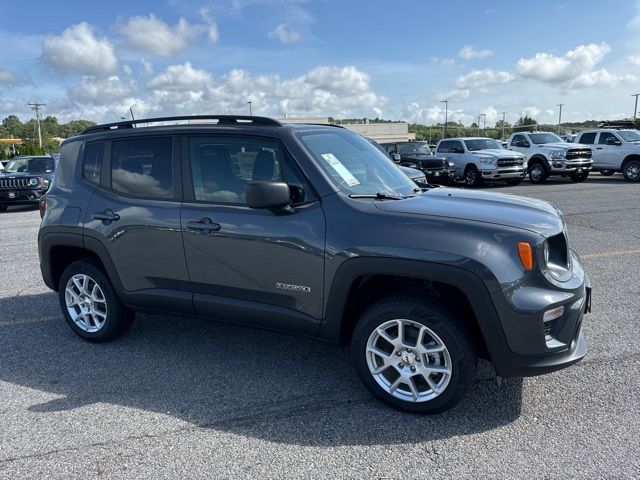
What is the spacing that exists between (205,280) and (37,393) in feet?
4.59

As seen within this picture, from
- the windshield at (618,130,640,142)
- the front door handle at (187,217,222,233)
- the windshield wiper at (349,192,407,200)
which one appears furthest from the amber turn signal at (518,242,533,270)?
the windshield at (618,130,640,142)

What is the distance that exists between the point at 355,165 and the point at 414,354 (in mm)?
1473

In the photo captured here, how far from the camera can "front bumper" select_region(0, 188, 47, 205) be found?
1485 cm

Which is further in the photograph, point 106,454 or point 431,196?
point 431,196

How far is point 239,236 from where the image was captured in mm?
3688

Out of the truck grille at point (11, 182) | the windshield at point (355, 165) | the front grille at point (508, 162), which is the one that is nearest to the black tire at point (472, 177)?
the front grille at point (508, 162)

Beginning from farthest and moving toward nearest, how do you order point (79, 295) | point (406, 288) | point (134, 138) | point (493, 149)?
point (493, 149) → point (79, 295) → point (134, 138) → point (406, 288)

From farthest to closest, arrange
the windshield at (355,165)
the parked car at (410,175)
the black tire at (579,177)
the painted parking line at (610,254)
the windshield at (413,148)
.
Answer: the windshield at (413,148)
the black tire at (579,177)
the painted parking line at (610,254)
the parked car at (410,175)
the windshield at (355,165)

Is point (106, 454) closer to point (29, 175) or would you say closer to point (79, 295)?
point (79, 295)

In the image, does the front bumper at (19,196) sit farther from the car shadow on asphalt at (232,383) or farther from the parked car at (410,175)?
the car shadow on asphalt at (232,383)

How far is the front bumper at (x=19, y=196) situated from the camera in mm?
14852

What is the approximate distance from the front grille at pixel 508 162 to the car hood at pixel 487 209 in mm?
15618

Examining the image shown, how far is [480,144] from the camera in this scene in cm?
2039

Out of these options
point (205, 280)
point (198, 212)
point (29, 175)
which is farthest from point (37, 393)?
point (29, 175)
